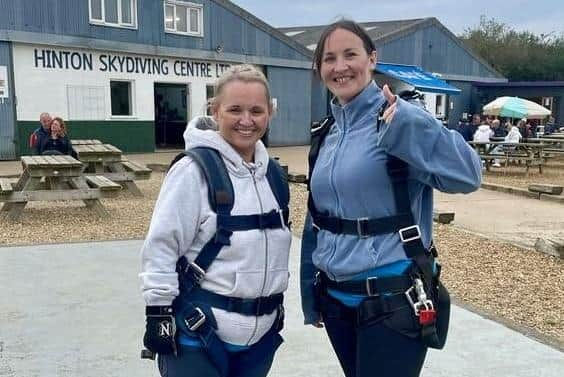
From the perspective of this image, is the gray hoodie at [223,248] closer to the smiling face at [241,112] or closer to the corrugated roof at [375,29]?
the smiling face at [241,112]

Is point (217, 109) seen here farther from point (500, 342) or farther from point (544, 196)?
point (544, 196)

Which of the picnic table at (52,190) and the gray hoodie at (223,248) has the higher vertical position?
the gray hoodie at (223,248)

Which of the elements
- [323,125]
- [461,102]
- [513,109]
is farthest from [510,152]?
[461,102]

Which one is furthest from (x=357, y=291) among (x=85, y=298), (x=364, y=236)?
(x=85, y=298)

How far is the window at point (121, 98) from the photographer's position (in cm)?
1805

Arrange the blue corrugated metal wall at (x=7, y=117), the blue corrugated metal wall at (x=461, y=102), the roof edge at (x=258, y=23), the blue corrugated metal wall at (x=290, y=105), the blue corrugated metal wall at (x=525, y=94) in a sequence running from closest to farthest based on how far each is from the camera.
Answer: the blue corrugated metal wall at (x=7, y=117)
the roof edge at (x=258, y=23)
the blue corrugated metal wall at (x=290, y=105)
the blue corrugated metal wall at (x=461, y=102)
the blue corrugated metal wall at (x=525, y=94)

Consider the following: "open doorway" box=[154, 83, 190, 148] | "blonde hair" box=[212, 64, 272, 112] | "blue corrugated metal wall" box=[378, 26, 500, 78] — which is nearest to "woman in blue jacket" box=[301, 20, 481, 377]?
"blonde hair" box=[212, 64, 272, 112]

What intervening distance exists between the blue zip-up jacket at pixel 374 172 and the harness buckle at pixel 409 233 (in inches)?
0.7

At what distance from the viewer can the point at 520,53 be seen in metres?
43.4

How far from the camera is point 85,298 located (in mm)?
4496

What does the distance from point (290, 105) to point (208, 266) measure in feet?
69.6

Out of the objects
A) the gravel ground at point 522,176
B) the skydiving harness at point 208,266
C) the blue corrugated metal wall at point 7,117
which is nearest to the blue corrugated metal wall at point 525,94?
the gravel ground at point 522,176

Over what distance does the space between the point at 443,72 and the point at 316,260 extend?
97.1 feet

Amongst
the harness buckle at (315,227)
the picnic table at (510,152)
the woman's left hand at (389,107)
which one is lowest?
the picnic table at (510,152)
